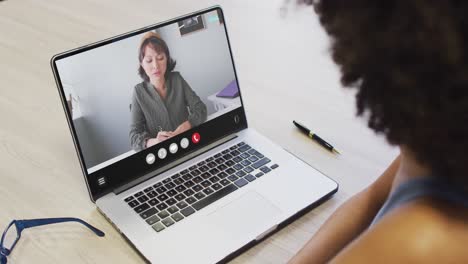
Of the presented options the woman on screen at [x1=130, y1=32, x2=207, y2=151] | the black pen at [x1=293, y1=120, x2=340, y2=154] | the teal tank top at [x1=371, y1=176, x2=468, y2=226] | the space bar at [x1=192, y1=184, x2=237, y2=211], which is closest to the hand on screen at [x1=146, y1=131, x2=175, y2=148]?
the woman on screen at [x1=130, y1=32, x2=207, y2=151]

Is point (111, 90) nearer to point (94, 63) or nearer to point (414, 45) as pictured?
point (94, 63)

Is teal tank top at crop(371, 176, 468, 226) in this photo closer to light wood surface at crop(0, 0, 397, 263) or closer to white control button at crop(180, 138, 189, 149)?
light wood surface at crop(0, 0, 397, 263)

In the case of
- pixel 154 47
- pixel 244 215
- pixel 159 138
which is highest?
pixel 154 47

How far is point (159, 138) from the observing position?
87 centimetres

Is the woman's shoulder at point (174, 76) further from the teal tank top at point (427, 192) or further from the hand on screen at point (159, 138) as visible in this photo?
the teal tank top at point (427, 192)

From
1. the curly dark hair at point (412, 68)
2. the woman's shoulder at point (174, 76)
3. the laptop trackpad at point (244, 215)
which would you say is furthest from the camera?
the woman's shoulder at point (174, 76)

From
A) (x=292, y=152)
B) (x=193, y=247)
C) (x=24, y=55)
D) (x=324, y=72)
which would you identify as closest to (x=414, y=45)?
(x=193, y=247)

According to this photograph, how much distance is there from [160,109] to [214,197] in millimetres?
171

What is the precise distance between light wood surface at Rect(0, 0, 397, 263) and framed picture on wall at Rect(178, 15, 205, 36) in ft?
0.62

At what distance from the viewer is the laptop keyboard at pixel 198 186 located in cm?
79

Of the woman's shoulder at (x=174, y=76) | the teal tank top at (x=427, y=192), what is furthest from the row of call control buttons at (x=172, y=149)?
the teal tank top at (x=427, y=192)

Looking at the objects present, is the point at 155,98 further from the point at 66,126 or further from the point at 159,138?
the point at 66,126

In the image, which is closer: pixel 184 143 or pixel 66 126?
pixel 184 143

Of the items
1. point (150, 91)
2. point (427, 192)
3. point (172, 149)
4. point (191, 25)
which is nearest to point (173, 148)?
point (172, 149)
